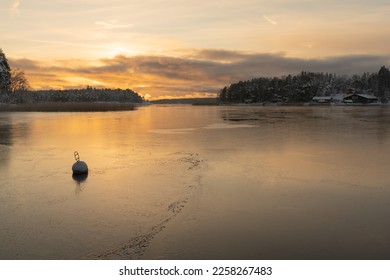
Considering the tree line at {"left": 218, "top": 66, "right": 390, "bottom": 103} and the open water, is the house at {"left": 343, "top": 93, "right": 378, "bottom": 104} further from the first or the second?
the open water

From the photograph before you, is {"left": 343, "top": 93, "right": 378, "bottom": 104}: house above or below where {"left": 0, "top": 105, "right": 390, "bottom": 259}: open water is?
above

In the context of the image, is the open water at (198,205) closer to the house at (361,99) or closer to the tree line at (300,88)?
the house at (361,99)

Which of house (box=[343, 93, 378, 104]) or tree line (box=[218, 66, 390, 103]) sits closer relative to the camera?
house (box=[343, 93, 378, 104])

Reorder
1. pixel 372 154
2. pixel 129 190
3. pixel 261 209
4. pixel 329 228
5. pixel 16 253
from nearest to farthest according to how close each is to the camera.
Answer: pixel 16 253
pixel 329 228
pixel 261 209
pixel 129 190
pixel 372 154

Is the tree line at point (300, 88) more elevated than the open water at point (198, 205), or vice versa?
the tree line at point (300, 88)

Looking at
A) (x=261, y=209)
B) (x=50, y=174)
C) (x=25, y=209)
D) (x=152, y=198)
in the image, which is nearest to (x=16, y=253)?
(x=25, y=209)

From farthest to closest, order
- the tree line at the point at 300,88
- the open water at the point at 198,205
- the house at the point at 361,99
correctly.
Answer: the tree line at the point at 300,88
the house at the point at 361,99
the open water at the point at 198,205

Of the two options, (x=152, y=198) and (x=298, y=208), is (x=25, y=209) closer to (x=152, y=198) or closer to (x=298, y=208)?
(x=152, y=198)

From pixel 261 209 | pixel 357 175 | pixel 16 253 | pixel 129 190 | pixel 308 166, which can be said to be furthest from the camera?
pixel 308 166

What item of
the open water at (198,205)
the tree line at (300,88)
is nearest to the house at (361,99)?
the tree line at (300,88)

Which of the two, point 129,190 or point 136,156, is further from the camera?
point 136,156

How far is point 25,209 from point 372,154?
1762 centimetres

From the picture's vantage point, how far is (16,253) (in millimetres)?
7863

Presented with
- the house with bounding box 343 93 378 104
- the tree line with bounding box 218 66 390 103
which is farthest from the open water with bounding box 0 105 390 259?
the tree line with bounding box 218 66 390 103
